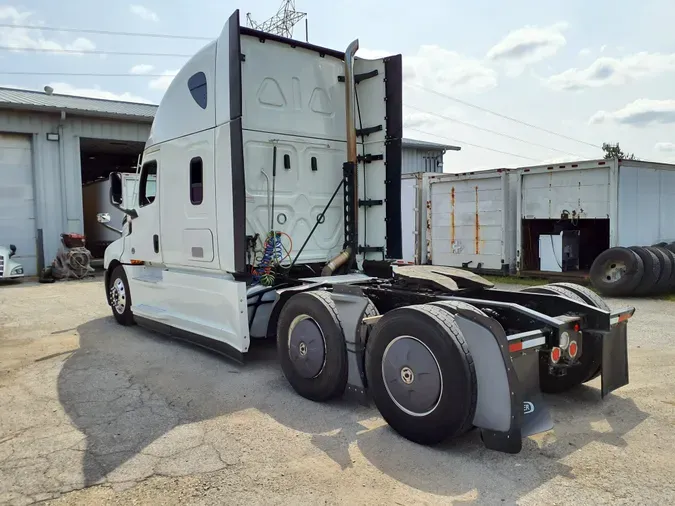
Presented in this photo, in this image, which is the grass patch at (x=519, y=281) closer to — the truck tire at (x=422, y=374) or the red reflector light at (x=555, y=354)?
the red reflector light at (x=555, y=354)

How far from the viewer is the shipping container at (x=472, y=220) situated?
1315 centimetres

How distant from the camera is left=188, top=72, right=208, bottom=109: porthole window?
233 inches

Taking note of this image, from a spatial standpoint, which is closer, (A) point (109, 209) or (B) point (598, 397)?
(B) point (598, 397)

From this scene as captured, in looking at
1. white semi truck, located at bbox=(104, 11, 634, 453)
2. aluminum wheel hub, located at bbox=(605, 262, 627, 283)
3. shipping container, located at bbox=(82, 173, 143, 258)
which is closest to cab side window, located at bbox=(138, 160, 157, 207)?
white semi truck, located at bbox=(104, 11, 634, 453)

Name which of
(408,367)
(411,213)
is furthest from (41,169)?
(408,367)

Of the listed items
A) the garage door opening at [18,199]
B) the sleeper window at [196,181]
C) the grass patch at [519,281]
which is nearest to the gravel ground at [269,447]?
the sleeper window at [196,181]

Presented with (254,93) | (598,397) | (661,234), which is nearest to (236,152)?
(254,93)

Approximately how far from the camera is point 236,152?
17.3ft

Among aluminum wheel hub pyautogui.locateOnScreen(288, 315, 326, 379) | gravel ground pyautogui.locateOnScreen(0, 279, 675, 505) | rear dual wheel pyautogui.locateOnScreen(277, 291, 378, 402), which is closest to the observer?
gravel ground pyautogui.locateOnScreen(0, 279, 675, 505)

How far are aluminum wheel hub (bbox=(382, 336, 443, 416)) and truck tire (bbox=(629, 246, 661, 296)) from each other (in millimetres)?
7902

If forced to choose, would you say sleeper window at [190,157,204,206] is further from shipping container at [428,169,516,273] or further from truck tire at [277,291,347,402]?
shipping container at [428,169,516,273]

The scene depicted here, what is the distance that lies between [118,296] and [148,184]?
1983mm

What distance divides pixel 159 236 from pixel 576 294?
16.5 feet

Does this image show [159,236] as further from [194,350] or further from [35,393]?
[35,393]
